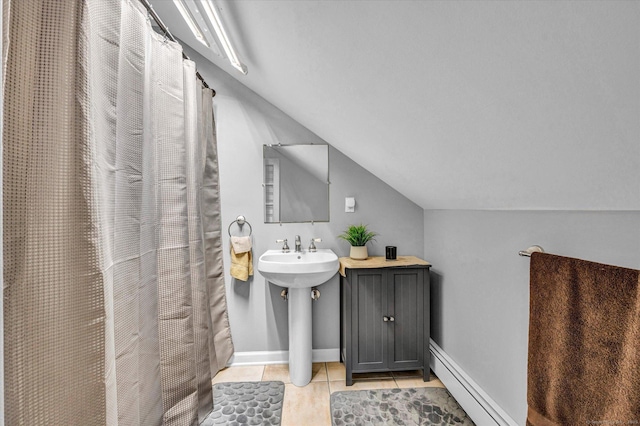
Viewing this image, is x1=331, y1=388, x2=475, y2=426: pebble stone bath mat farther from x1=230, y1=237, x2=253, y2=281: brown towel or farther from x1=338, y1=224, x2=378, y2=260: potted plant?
x1=230, y1=237, x2=253, y2=281: brown towel

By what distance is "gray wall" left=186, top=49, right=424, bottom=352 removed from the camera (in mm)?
2246

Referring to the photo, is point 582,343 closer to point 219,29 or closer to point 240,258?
point 219,29

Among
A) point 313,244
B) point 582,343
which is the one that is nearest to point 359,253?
point 313,244

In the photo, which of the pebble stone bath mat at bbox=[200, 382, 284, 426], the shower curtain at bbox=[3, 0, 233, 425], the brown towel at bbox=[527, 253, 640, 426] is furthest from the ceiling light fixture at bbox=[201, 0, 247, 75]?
the pebble stone bath mat at bbox=[200, 382, 284, 426]

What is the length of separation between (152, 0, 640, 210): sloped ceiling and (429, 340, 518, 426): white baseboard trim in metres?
0.97

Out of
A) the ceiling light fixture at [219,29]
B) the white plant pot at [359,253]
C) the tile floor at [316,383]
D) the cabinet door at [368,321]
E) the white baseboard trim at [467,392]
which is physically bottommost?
the tile floor at [316,383]

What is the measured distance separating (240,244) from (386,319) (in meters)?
1.15

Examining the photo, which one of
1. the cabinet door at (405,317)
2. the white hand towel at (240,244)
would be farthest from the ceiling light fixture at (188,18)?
the cabinet door at (405,317)

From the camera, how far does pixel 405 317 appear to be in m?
1.99

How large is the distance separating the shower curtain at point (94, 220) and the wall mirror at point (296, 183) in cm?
104

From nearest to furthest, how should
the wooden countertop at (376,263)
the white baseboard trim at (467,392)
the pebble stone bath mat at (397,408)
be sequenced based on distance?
the white baseboard trim at (467,392) → the pebble stone bath mat at (397,408) → the wooden countertop at (376,263)

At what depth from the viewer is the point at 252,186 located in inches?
89.0

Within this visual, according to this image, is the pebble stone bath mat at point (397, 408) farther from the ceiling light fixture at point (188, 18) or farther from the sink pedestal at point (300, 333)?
the ceiling light fixture at point (188, 18)

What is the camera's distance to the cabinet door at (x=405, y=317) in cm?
198
